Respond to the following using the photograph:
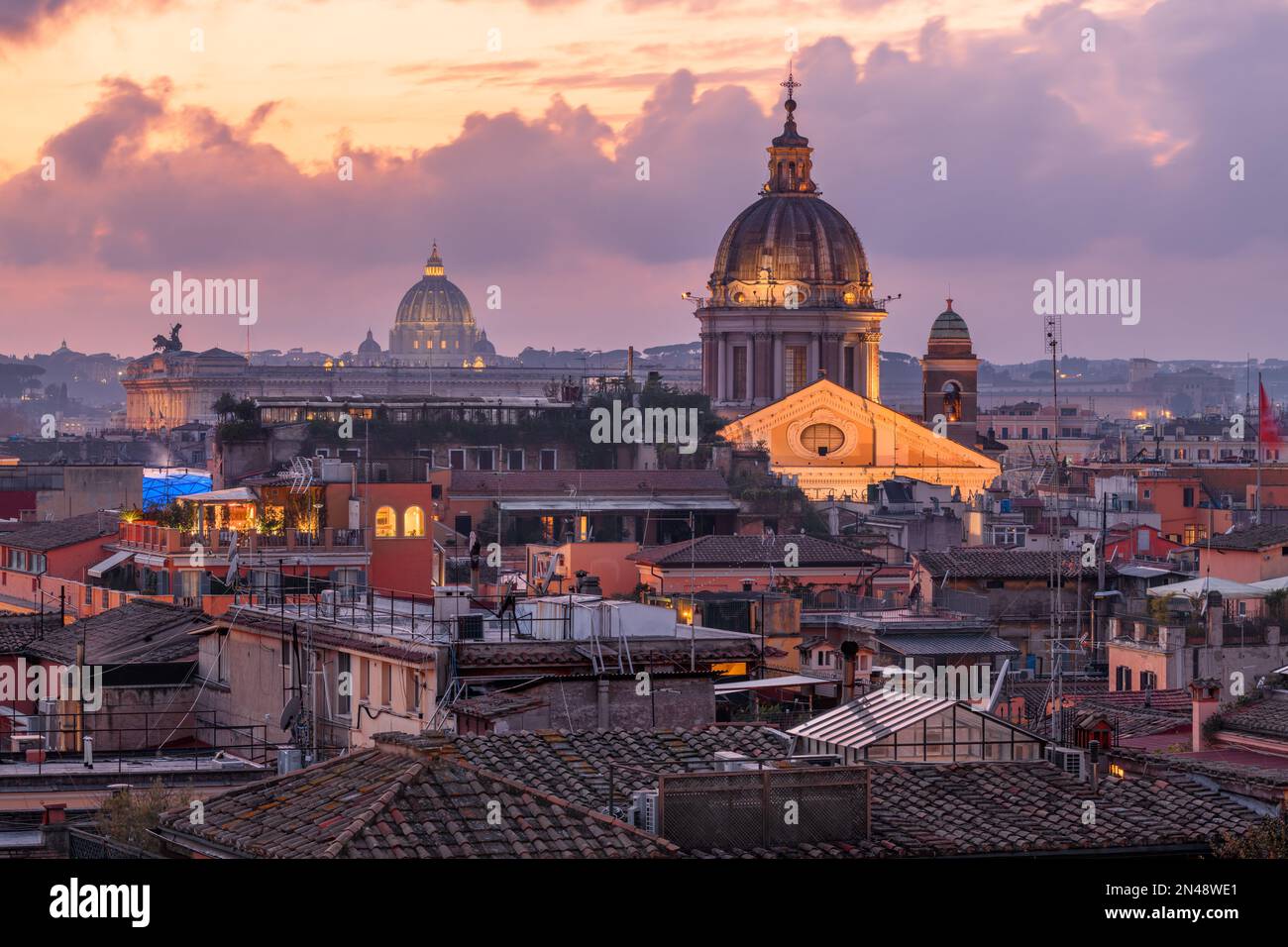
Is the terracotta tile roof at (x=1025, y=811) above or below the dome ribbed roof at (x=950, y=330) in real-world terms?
below

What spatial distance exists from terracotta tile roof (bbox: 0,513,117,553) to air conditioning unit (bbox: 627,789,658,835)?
28.3 m

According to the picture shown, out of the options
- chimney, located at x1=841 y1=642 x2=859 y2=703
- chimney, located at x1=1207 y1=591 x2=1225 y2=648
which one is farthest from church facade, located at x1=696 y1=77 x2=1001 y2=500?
chimney, located at x1=841 y1=642 x2=859 y2=703

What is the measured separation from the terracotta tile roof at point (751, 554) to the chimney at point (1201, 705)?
65.3ft

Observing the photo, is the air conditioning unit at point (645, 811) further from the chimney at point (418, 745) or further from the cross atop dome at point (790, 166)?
the cross atop dome at point (790, 166)

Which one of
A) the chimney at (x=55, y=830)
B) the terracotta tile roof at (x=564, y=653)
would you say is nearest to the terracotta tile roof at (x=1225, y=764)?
the terracotta tile roof at (x=564, y=653)

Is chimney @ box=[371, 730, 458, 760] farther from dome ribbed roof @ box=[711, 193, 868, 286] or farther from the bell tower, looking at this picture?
dome ribbed roof @ box=[711, 193, 868, 286]

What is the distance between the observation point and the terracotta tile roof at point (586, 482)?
62.9 meters

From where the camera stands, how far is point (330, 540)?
112 ft

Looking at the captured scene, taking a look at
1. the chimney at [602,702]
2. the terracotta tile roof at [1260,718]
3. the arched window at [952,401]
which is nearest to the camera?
the chimney at [602,702]

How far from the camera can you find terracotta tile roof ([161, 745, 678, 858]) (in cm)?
1184
